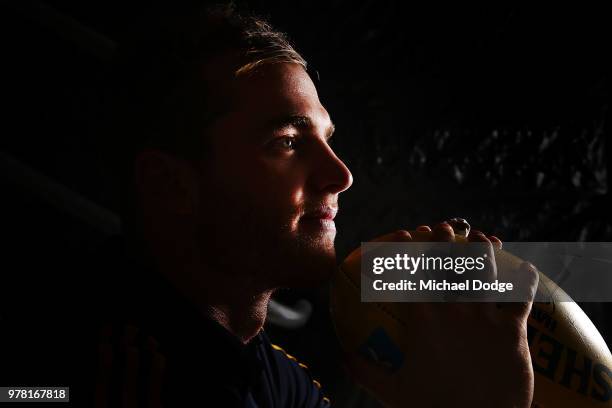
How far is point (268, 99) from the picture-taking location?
624 millimetres

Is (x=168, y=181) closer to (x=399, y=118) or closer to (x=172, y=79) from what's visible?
(x=172, y=79)

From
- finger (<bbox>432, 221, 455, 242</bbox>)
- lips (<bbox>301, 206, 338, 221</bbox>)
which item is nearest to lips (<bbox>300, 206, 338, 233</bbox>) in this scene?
lips (<bbox>301, 206, 338, 221</bbox>)

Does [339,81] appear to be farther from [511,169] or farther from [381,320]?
[381,320]

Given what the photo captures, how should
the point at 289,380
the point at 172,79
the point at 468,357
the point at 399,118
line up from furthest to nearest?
the point at 399,118 → the point at 289,380 → the point at 172,79 → the point at 468,357

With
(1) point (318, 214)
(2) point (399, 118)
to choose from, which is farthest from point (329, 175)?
(2) point (399, 118)

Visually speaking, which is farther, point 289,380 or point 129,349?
point 289,380

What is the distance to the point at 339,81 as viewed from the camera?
1240 mm

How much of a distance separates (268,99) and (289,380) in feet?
1.26

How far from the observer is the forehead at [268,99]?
Answer: 2.03 ft

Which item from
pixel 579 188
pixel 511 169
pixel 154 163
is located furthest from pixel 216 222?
pixel 579 188

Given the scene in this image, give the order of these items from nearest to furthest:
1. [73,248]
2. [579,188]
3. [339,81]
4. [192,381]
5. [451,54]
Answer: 1. [192,381]
2. [73,248]
3. [339,81]
4. [451,54]
5. [579,188]

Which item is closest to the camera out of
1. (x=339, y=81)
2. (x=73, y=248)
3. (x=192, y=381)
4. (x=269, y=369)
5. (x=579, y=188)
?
(x=192, y=381)

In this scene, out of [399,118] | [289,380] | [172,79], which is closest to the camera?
[172,79]

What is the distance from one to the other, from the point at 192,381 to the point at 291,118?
11.4 inches
